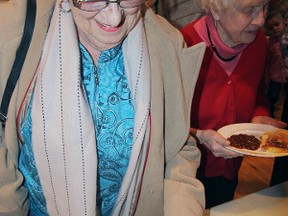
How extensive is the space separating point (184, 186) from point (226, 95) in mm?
579

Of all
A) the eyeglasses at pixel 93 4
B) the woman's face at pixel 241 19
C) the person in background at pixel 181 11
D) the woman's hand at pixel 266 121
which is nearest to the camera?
the eyeglasses at pixel 93 4

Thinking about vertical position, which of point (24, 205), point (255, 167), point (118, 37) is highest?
point (118, 37)

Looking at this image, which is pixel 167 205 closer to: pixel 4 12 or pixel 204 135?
pixel 204 135

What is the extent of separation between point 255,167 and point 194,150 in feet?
6.80

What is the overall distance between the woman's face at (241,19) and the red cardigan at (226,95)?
11cm

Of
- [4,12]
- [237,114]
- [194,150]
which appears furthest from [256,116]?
[4,12]

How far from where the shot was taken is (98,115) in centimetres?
97

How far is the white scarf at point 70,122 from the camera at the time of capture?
90 centimetres

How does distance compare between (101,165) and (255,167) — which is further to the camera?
(255,167)

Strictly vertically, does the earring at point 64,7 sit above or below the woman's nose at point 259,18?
above

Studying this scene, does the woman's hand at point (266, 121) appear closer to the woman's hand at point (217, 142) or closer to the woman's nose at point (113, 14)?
the woman's hand at point (217, 142)

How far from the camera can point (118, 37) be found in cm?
88

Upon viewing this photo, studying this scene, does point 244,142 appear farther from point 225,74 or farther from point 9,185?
point 9,185

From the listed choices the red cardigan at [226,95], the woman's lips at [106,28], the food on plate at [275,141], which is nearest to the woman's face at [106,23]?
the woman's lips at [106,28]
